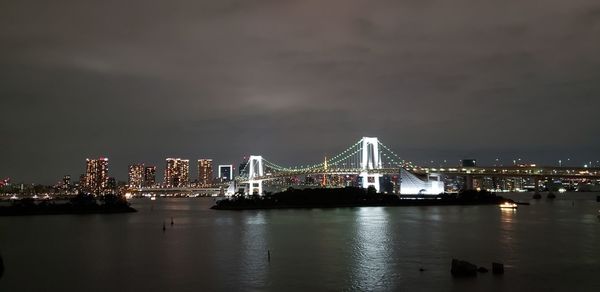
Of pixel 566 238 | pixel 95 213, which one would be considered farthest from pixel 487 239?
pixel 95 213

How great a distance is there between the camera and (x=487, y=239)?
2936 centimetres

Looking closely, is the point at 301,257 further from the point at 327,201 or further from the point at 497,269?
the point at 327,201

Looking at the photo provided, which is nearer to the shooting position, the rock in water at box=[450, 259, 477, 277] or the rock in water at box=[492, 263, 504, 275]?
the rock in water at box=[450, 259, 477, 277]

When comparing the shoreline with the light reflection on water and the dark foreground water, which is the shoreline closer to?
the dark foreground water

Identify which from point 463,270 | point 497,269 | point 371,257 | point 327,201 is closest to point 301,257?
point 371,257

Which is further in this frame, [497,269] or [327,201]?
[327,201]

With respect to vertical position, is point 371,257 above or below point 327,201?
below

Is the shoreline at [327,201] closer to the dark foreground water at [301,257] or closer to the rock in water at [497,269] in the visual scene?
the dark foreground water at [301,257]

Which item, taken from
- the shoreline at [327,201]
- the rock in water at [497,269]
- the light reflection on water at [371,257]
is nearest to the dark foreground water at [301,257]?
the light reflection on water at [371,257]

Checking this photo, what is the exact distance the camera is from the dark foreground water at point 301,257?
1764 cm

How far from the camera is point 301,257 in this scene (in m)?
23.4

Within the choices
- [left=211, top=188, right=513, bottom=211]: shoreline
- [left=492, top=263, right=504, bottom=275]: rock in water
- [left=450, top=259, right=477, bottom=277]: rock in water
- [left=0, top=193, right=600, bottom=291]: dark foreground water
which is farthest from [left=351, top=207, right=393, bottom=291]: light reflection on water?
[left=211, top=188, right=513, bottom=211]: shoreline

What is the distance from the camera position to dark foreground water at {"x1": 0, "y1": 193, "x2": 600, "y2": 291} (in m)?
17.6

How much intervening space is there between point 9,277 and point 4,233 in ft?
62.4
